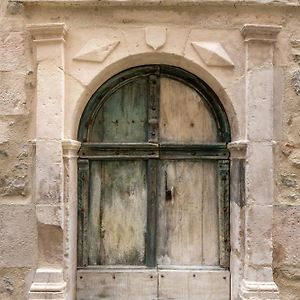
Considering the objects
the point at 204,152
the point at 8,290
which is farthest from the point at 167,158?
the point at 8,290

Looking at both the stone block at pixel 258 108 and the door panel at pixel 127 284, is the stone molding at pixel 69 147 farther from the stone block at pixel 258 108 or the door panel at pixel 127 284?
the stone block at pixel 258 108

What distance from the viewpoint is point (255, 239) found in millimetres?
2574

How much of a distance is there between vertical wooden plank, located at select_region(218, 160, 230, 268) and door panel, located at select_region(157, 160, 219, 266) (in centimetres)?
4

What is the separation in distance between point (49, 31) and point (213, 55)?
107cm

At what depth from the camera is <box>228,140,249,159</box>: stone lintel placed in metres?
2.61

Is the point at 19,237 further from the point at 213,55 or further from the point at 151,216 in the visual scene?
the point at 213,55

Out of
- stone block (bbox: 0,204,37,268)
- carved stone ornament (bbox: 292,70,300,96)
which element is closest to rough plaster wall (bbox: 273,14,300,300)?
carved stone ornament (bbox: 292,70,300,96)

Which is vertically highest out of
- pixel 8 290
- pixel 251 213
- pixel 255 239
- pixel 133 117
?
pixel 133 117

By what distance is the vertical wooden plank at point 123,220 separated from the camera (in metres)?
2.87

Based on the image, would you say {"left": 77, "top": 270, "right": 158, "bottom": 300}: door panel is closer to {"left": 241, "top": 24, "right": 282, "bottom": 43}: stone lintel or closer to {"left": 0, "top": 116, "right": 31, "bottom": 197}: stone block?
{"left": 0, "top": 116, "right": 31, "bottom": 197}: stone block

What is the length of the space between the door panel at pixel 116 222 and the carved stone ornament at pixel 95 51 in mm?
731

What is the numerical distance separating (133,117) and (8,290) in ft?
4.69

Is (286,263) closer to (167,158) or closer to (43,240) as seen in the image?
(167,158)

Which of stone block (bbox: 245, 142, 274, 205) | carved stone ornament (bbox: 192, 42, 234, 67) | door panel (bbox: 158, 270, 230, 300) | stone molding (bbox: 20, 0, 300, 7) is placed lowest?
door panel (bbox: 158, 270, 230, 300)
